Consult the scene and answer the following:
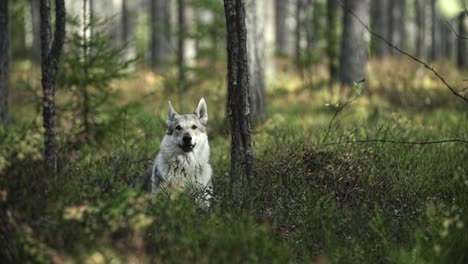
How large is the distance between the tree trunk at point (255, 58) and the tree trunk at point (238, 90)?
4.38 meters

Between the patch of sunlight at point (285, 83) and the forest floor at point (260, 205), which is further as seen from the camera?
the patch of sunlight at point (285, 83)

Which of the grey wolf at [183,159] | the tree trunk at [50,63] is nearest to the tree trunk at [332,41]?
the grey wolf at [183,159]

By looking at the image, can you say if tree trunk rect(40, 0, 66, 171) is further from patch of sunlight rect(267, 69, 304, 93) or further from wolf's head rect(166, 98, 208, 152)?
patch of sunlight rect(267, 69, 304, 93)

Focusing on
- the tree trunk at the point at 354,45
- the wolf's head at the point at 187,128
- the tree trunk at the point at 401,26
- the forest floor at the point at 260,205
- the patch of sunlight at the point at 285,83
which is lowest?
the forest floor at the point at 260,205

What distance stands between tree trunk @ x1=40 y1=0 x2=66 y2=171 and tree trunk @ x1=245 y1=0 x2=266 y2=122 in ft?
15.3

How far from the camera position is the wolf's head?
21.4ft

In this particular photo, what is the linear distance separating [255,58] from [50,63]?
499cm

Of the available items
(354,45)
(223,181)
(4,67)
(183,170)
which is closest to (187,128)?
(183,170)

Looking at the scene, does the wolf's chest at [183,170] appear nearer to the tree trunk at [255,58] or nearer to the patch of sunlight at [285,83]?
the tree trunk at [255,58]

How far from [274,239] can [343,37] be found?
424 inches

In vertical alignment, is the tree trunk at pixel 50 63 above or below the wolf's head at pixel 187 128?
above

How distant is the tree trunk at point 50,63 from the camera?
19.6 ft

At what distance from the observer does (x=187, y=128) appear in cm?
662

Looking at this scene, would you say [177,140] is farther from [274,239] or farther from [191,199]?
[274,239]
